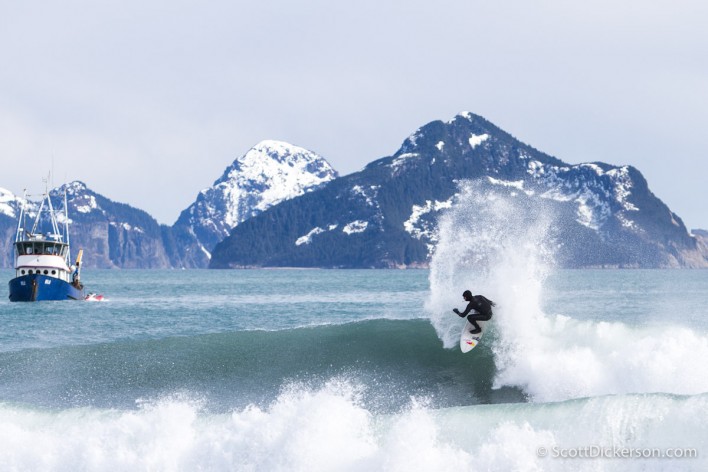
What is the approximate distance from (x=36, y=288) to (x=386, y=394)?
4627cm

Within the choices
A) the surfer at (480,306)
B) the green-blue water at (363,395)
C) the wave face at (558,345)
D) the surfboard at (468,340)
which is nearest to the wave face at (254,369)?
the green-blue water at (363,395)

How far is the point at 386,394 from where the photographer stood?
20.3m

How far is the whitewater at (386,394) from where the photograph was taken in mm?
12898

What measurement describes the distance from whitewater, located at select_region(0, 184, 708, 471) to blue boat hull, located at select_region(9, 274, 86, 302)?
76.7ft

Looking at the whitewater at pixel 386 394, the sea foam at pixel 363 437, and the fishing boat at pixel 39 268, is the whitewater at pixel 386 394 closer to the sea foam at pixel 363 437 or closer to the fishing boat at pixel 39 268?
the sea foam at pixel 363 437

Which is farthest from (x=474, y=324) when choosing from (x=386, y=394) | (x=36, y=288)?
(x=36, y=288)

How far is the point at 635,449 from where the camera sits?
12.2m

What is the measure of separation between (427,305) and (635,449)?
14.5 metres

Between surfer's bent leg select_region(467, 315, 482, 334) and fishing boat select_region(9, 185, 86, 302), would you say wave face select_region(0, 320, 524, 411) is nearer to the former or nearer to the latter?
surfer's bent leg select_region(467, 315, 482, 334)

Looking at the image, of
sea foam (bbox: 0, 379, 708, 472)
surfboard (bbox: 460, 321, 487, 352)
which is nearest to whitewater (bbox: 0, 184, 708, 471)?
sea foam (bbox: 0, 379, 708, 472)

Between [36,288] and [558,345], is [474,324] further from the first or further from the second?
[36,288]

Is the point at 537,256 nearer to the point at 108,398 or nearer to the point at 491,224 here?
the point at 108,398

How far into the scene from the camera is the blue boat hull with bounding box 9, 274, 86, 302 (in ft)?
194

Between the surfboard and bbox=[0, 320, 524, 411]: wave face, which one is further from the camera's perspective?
the surfboard
